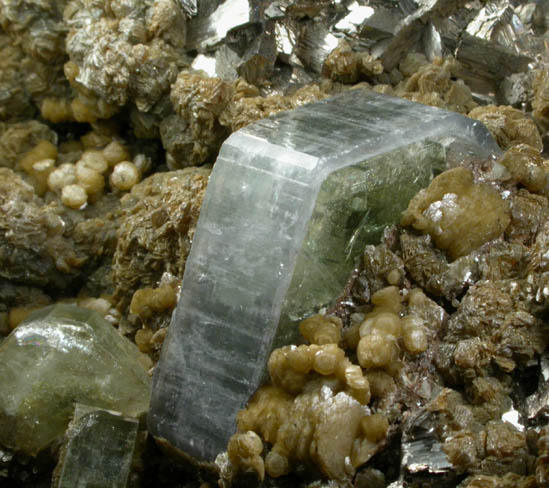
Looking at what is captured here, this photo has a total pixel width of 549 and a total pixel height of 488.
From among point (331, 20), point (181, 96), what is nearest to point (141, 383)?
point (181, 96)

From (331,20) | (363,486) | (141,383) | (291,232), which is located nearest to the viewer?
(363,486)

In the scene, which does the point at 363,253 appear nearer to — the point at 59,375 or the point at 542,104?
the point at 59,375

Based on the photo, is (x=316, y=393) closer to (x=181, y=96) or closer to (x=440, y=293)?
(x=440, y=293)

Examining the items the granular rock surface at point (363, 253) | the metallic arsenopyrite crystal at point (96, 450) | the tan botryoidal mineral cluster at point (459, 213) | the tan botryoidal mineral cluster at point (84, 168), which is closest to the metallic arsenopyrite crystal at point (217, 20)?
the granular rock surface at point (363, 253)

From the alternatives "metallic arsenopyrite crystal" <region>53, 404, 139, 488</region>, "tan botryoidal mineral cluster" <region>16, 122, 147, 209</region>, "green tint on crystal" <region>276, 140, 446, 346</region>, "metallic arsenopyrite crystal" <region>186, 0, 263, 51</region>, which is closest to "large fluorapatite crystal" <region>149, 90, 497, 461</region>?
"green tint on crystal" <region>276, 140, 446, 346</region>

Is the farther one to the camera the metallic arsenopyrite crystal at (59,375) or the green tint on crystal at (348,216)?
the metallic arsenopyrite crystal at (59,375)

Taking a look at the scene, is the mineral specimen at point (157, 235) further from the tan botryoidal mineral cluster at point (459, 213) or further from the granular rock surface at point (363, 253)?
the tan botryoidal mineral cluster at point (459, 213)
